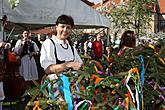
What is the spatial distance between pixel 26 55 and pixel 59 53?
15.7 ft

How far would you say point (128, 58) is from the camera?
9.31ft

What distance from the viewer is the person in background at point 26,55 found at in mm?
7844

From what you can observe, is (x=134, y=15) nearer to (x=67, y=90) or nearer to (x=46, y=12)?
(x=46, y=12)

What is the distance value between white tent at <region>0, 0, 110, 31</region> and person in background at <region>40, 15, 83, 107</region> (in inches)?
100

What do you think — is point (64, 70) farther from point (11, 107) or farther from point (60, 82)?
point (11, 107)

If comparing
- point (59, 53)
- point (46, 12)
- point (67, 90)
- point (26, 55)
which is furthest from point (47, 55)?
point (26, 55)

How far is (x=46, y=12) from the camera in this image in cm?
710

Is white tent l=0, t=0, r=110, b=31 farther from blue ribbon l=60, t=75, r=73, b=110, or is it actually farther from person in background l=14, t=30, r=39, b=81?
blue ribbon l=60, t=75, r=73, b=110

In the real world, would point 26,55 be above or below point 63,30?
below

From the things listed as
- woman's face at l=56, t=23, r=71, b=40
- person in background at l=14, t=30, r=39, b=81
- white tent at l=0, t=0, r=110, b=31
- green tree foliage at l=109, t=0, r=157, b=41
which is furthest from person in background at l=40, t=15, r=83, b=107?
green tree foliage at l=109, t=0, r=157, b=41

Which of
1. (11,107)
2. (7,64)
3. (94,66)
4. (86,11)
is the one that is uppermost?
(86,11)

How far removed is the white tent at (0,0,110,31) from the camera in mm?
6089

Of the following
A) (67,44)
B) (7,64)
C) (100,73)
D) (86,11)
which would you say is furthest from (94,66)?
(86,11)

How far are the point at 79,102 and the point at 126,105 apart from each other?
0.35 m
